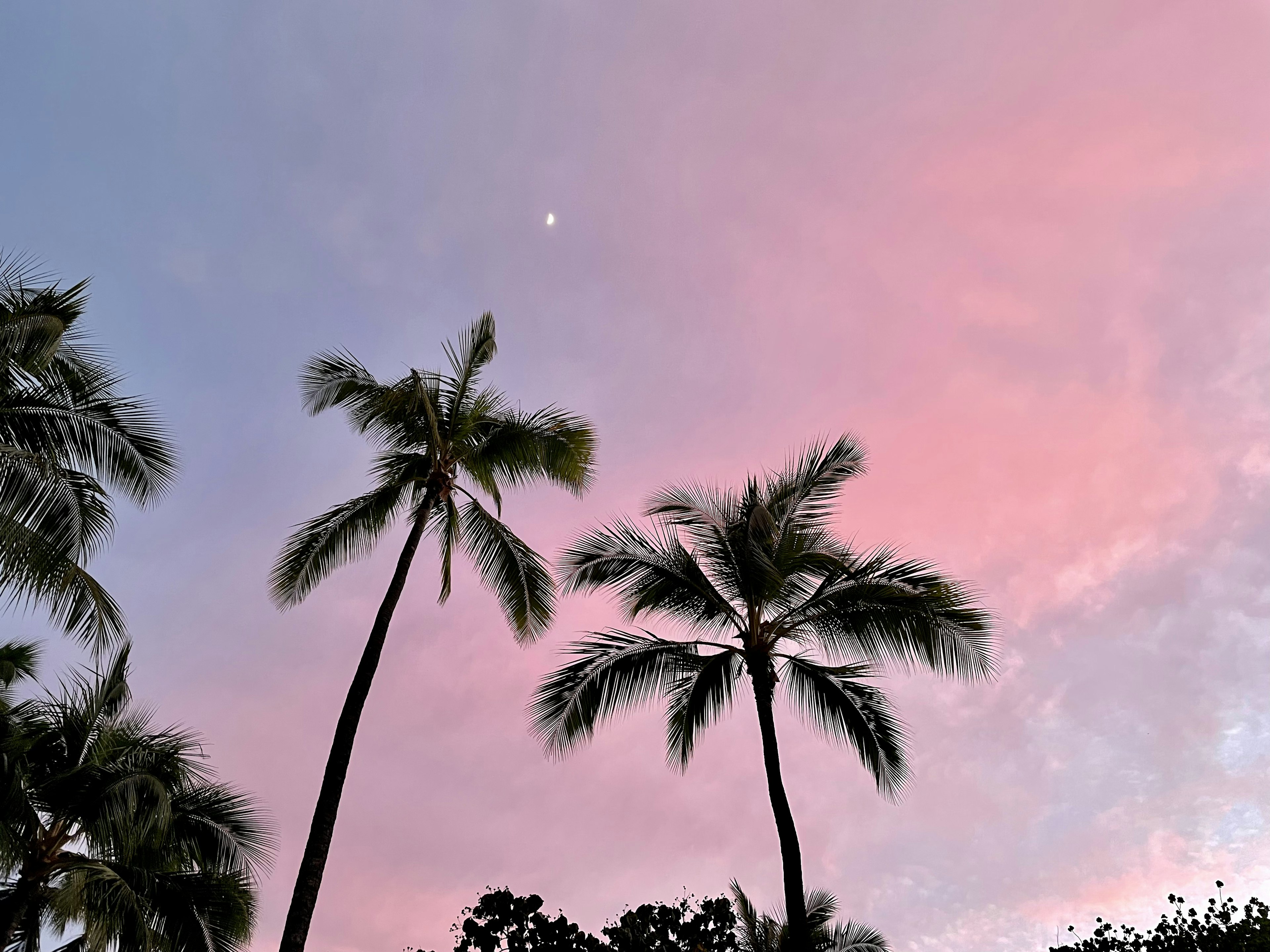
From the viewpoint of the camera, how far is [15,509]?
1073 centimetres

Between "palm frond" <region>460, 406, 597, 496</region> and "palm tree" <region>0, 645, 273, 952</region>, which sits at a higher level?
"palm frond" <region>460, 406, 597, 496</region>

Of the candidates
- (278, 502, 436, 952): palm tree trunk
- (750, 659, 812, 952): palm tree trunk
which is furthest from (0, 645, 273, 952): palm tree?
(750, 659, 812, 952): palm tree trunk

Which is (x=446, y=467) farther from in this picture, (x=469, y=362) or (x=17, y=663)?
(x=17, y=663)

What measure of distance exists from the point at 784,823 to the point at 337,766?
20.8ft

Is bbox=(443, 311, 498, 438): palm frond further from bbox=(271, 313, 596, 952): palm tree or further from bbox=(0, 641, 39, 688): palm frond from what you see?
bbox=(0, 641, 39, 688): palm frond

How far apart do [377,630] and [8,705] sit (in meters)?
6.92

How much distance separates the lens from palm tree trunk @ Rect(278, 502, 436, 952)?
36.6 feet

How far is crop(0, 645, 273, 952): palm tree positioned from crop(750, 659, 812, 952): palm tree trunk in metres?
8.44

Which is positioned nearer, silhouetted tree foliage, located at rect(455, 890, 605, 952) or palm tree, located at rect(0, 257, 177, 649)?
palm tree, located at rect(0, 257, 177, 649)

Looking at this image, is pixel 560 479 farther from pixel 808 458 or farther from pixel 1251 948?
pixel 1251 948

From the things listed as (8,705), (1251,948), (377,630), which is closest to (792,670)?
(377,630)

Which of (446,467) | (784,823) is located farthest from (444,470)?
(784,823)

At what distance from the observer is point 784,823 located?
43.5ft

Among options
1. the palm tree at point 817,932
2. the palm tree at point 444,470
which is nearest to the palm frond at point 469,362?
the palm tree at point 444,470
